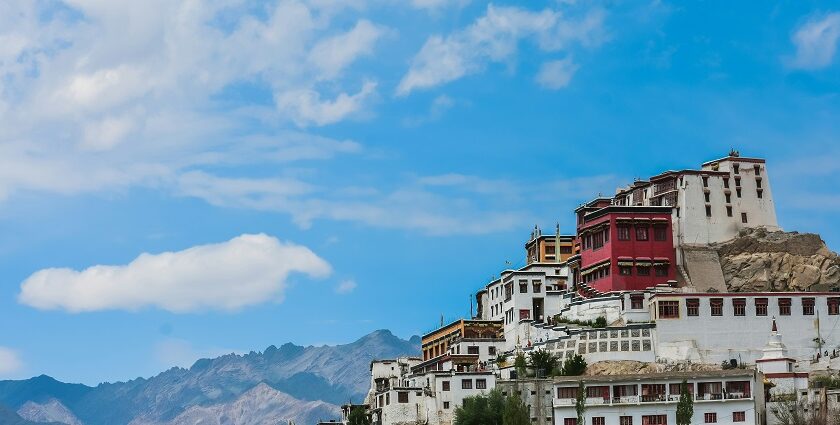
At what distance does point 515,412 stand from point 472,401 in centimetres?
522

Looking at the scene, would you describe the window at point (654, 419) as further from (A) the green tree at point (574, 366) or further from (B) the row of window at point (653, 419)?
(A) the green tree at point (574, 366)

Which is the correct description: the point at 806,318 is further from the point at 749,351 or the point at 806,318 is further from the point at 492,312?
the point at 492,312

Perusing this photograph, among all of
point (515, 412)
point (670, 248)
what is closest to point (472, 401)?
point (515, 412)

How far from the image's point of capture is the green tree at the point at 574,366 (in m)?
111

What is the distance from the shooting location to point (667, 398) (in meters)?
104

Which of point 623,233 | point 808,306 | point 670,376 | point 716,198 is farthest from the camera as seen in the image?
point 716,198

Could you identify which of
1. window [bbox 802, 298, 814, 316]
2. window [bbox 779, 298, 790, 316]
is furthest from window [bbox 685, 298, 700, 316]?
window [bbox 802, 298, 814, 316]

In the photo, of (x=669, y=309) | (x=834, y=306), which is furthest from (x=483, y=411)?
(x=834, y=306)

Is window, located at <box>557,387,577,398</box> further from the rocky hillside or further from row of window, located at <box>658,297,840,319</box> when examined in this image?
the rocky hillside

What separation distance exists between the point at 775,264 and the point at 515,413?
3442cm

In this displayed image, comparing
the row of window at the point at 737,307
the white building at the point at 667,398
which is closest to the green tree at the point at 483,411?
the white building at the point at 667,398

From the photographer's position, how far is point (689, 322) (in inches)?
4530

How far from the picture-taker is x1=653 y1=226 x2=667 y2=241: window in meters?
125

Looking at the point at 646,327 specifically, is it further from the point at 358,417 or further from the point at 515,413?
the point at 358,417
